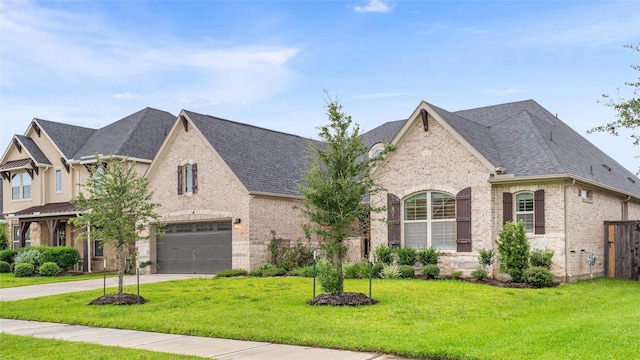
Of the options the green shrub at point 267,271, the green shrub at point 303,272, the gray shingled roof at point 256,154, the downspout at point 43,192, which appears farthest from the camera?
the downspout at point 43,192

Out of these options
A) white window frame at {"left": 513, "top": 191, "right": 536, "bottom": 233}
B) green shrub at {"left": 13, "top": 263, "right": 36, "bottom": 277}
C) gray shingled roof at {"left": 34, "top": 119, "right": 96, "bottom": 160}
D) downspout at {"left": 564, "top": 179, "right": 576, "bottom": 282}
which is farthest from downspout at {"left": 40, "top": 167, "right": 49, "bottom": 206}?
downspout at {"left": 564, "top": 179, "right": 576, "bottom": 282}

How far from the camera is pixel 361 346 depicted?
9820mm

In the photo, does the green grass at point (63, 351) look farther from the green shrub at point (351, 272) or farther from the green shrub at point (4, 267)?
the green shrub at point (4, 267)

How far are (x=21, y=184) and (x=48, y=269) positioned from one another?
11135mm

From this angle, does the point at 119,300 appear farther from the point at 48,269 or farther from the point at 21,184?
the point at 21,184

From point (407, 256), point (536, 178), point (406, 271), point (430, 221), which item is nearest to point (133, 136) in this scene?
point (407, 256)

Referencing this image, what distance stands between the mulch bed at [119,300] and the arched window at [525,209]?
40.6 ft

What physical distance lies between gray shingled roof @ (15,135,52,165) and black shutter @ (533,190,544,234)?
2783cm

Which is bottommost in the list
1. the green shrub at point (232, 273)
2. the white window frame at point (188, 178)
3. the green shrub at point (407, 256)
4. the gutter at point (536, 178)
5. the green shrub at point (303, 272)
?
the green shrub at point (232, 273)

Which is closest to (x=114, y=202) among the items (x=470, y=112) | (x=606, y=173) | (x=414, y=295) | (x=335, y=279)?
(x=335, y=279)

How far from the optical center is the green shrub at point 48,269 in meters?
29.7

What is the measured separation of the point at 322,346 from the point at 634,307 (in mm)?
7851

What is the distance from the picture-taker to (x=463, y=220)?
71.5 feet

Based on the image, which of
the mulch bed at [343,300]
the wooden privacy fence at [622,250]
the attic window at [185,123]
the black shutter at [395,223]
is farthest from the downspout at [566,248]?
the attic window at [185,123]
